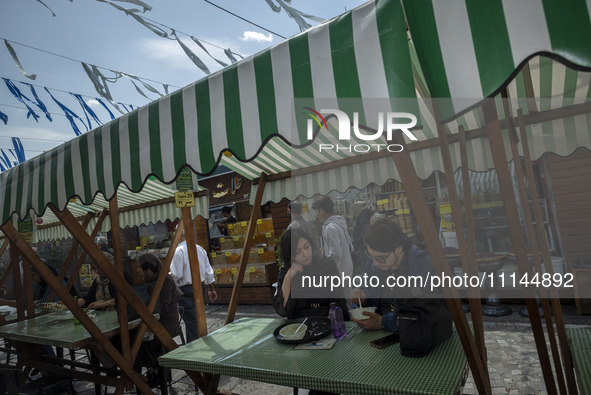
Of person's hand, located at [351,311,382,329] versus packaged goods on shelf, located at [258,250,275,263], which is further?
packaged goods on shelf, located at [258,250,275,263]

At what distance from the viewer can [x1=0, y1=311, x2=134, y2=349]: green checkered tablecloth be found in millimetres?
3431

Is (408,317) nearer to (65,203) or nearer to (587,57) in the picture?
(587,57)

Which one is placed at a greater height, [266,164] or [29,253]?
[266,164]

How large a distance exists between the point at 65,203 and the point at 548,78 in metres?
4.03

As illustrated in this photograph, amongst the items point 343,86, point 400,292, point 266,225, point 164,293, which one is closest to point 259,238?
point 266,225

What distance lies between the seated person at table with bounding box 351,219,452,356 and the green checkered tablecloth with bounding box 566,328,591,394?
2.21 feet

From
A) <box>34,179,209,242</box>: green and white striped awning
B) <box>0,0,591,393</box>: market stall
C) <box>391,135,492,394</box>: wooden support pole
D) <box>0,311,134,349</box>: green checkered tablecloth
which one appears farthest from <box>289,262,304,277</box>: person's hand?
<box>34,179,209,242</box>: green and white striped awning

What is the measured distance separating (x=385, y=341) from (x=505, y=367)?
2.66 metres

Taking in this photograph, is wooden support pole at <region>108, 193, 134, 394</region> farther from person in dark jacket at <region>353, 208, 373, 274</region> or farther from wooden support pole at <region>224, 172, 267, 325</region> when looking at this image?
person in dark jacket at <region>353, 208, 373, 274</region>

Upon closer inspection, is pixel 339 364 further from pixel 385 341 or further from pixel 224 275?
pixel 224 275

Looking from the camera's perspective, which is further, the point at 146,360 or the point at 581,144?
the point at 146,360

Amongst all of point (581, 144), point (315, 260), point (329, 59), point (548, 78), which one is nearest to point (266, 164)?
point (315, 260)

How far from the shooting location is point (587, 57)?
1.15m

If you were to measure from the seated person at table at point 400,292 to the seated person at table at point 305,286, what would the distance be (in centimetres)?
30
